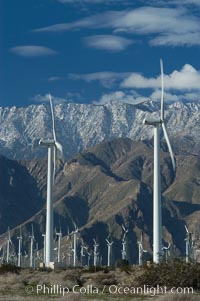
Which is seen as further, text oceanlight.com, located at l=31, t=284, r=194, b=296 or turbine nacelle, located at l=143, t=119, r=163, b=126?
turbine nacelle, located at l=143, t=119, r=163, b=126

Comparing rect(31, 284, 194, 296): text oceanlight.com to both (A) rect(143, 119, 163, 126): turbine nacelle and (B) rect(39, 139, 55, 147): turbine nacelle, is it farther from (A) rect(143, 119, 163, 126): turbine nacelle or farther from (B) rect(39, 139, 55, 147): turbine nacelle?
(B) rect(39, 139, 55, 147): turbine nacelle

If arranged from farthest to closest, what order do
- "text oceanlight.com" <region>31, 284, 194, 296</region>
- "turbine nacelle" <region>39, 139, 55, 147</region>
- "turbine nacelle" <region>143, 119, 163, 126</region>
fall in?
"turbine nacelle" <region>39, 139, 55, 147</region> → "turbine nacelle" <region>143, 119, 163, 126</region> → "text oceanlight.com" <region>31, 284, 194, 296</region>

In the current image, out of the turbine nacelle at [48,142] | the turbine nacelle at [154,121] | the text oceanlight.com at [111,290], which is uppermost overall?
the turbine nacelle at [48,142]

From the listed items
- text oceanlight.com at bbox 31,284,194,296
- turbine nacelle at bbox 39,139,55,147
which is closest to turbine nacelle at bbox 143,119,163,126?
turbine nacelle at bbox 39,139,55,147

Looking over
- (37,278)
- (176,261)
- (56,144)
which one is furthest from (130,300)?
(56,144)

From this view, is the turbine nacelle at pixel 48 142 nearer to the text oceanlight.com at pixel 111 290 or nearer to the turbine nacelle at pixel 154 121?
the turbine nacelle at pixel 154 121

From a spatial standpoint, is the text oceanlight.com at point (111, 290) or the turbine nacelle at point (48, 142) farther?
the turbine nacelle at point (48, 142)

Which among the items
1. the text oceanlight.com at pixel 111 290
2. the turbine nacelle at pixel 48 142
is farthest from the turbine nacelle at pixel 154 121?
the text oceanlight.com at pixel 111 290

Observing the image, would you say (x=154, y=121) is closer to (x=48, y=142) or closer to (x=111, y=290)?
(x=48, y=142)

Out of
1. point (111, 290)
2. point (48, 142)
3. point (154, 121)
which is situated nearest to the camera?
point (111, 290)

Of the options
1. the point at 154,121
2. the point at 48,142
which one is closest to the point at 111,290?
the point at 154,121

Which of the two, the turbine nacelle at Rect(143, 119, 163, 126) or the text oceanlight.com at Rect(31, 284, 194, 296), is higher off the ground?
the turbine nacelle at Rect(143, 119, 163, 126)
